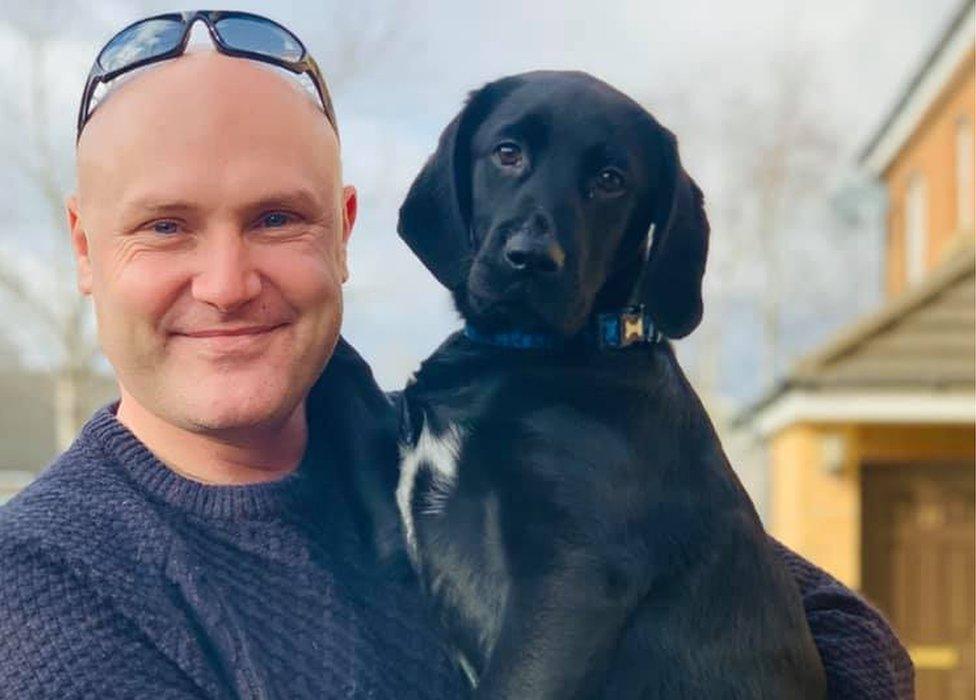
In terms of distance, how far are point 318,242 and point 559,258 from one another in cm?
29

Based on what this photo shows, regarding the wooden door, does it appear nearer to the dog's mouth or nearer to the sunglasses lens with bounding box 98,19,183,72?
the dog's mouth

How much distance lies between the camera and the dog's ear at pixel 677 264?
176cm

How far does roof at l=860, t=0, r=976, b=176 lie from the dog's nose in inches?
371

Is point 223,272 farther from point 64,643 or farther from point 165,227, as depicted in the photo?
point 64,643

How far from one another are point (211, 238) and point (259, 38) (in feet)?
0.72

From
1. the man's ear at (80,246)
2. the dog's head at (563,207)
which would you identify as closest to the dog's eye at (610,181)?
the dog's head at (563,207)

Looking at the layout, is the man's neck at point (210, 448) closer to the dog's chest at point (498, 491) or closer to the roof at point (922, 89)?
the dog's chest at point (498, 491)

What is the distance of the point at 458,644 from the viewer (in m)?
1.66

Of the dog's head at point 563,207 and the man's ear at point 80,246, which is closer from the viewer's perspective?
the man's ear at point 80,246

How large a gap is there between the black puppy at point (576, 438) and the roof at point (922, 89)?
9290mm

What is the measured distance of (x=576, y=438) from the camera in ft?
5.49

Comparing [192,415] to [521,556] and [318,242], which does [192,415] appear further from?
[521,556]

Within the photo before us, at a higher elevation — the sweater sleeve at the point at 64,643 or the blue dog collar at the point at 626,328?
the blue dog collar at the point at 626,328

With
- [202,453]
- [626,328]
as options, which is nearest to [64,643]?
[202,453]
